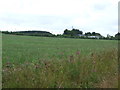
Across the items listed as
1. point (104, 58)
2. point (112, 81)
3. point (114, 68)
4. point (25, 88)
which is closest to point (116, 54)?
point (104, 58)

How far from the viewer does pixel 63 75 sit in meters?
7.86

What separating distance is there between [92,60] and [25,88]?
12.8 ft

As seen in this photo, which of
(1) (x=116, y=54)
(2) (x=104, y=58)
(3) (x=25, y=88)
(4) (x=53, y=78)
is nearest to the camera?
(3) (x=25, y=88)

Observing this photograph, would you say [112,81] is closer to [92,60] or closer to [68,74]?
[68,74]

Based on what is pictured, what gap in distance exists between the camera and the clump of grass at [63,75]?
7.01 metres

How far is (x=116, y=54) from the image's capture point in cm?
1220

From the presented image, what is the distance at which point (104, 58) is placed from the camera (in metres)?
11.0

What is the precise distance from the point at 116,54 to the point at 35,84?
6.21 meters

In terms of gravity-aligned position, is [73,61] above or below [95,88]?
above

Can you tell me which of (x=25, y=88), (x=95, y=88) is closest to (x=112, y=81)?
(x=95, y=88)

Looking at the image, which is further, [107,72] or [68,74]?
[107,72]

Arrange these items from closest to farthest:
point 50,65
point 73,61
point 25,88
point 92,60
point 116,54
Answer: point 25,88 → point 50,65 → point 73,61 → point 92,60 → point 116,54

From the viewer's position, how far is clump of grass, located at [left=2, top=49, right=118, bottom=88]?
701 cm

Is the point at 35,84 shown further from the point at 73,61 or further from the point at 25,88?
the point at 73,61
